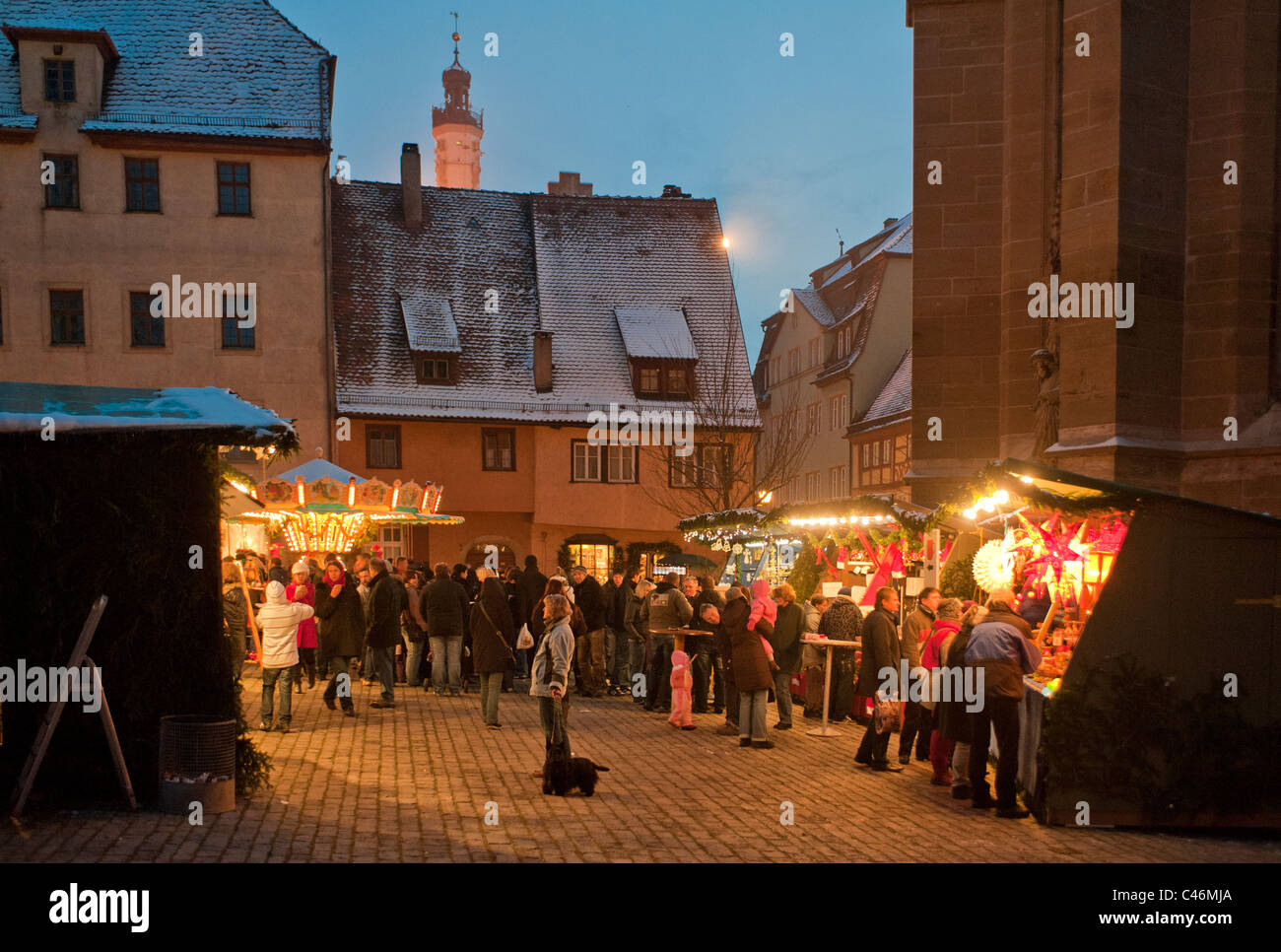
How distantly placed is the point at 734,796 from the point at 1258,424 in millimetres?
8185

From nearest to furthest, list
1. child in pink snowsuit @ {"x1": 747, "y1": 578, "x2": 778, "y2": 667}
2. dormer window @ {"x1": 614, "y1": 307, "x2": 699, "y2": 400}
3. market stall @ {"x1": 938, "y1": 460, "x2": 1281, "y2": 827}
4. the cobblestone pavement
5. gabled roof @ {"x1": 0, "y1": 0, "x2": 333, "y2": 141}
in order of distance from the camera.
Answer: the cobblestone pavement < market stall @ {"x1": 938, "y1": 460, "x2": 1281, "y2": 827} < child in pink snowsuit @ {"x1": 747, "y1": 578, "x2": 778, "y2": 667} < gabled roof @ {"x1": 0, "y1": 0, "x2": 333, "y2": 141} < dormer window @ {"x1": 614, "y1": 307, "x2": 699, "y2": 400}

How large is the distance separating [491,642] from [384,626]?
7.21 ft

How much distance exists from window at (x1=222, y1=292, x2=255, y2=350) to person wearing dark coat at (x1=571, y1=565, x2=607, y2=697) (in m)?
16.5

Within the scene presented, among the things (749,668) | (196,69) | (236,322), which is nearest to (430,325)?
(236,322)

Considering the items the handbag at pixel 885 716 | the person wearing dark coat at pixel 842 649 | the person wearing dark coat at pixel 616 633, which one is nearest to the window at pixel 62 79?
the person wearing dark coat at pixel 616 633

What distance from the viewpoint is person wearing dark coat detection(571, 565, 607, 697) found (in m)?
18.5

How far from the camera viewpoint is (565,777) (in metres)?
10.5

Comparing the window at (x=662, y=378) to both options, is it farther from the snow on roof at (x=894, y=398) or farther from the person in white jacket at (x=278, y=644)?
the person in white jacket at (x=278, y=644)

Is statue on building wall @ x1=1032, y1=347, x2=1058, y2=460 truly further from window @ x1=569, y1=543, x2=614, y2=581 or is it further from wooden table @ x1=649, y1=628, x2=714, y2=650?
window @ x1=569, y1=543, x2=614, y2=581

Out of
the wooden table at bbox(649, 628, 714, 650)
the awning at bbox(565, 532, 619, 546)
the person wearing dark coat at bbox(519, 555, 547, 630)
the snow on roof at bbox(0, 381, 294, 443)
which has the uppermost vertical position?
the snow on roof at bbox(0, 381, 294, 443)

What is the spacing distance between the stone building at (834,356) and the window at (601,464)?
14.5 feet

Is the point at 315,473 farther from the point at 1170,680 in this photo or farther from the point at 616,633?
the point at 1170,680

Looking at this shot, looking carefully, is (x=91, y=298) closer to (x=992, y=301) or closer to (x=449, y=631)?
(x=449, y=631)

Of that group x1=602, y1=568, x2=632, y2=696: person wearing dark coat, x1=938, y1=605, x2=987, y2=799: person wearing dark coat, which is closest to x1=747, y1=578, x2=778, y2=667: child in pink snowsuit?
x1=938, y1=605, x2=987, y2=799: person wearing dark coat
